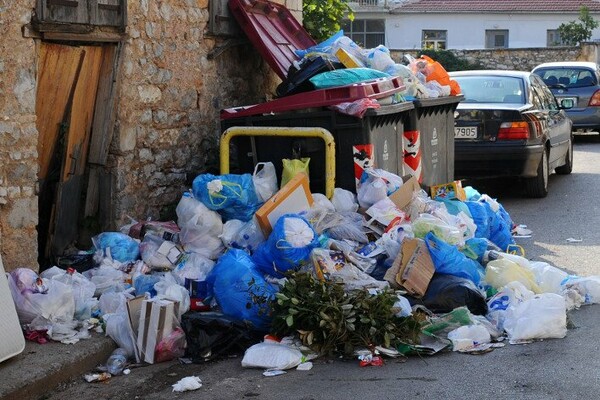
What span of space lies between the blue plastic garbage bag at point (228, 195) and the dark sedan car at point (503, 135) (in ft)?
15.9

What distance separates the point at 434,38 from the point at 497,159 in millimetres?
34823

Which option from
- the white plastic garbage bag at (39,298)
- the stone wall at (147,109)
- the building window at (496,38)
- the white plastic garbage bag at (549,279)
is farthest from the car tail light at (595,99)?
the building window at (496,38)

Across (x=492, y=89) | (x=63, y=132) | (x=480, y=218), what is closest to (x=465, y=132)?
(x=492, y=89)

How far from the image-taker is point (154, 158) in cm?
852

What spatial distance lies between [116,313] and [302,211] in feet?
6.07

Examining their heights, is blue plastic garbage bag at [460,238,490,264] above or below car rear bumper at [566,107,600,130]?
below

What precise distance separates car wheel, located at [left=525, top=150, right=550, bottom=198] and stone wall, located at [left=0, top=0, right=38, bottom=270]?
7.41 meters

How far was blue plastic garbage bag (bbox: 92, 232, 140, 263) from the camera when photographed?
7484 millimetres

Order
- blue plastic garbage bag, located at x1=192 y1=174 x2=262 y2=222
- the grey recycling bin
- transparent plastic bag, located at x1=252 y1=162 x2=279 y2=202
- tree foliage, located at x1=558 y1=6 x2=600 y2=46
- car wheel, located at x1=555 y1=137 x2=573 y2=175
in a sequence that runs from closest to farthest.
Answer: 1. blue plastic garbage bag, located at x1=192 y1=174 x2=262 y2=222
2. transparent plastic bag, located at x1=252 y1=162 x2=279 y2=202
3. the grey recycling bin
4. car wheel, located at x1=555 y1=137 x2=573 y2=175
5. tree foliage, located at x1=558 y1=6 x2=600 y2=46

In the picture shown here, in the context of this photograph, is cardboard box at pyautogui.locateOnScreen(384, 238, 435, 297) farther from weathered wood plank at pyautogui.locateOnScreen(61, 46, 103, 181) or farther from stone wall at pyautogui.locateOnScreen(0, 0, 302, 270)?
weathered wood plank at pyautogui.locateOnScreen(61, 46, 103, 181)

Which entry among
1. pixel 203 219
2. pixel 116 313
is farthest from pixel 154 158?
pixel 116 313

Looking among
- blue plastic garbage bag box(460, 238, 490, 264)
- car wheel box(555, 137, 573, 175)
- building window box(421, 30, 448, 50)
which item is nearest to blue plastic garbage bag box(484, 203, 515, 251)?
blue plastic garbage bag box(460, 238, 490, 264)

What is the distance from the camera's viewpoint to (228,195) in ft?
25.7

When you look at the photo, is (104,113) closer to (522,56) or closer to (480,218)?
(480,218)
